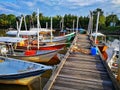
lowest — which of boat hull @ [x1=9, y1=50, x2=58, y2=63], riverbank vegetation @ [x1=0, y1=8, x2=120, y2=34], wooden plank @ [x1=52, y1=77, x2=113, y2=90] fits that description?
boat hull @ [x1=9, y1=50, x2=58, y2=63]

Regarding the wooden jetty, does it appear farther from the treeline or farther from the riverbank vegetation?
the treeline

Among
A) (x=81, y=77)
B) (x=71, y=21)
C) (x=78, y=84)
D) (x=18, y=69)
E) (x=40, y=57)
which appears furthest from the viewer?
(x=71, y=21)

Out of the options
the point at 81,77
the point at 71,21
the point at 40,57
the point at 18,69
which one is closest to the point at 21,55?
the point at 40,57

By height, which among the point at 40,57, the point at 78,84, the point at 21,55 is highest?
the point at 78,84

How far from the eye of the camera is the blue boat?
40.7ft

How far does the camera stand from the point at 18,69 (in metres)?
13.6

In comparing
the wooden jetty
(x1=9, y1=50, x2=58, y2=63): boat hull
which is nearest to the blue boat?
the wooden jetty

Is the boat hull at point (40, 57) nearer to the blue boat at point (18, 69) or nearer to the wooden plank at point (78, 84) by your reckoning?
the blue boat at point (18, 69)

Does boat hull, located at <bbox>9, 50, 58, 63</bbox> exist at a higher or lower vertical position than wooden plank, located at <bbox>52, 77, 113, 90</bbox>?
lower

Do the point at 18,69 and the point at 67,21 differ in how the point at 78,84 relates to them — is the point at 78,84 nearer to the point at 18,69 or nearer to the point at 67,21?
the point at 18,69

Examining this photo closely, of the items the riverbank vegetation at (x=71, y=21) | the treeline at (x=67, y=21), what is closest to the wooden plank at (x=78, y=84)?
the riverbank vegetation at (x=71, y=21)

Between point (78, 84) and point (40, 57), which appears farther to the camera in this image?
point (40, 57)

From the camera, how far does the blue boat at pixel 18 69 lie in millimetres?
12391

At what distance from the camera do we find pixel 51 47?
1005 inches
